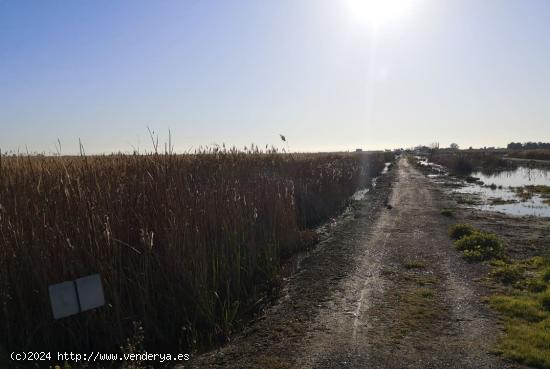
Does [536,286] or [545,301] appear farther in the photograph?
[536,286]

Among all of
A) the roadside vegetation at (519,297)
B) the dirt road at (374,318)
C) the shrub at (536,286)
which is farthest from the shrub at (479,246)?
the shrub at (536,286)

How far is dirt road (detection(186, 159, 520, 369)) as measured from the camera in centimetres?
496

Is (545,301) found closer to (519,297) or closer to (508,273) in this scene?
(519,297)

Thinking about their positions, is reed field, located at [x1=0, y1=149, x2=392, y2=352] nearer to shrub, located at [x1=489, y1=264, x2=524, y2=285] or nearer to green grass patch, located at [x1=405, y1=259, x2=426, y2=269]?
green grass patch, located at [x1=405, y1=259, x2=426, y2=269]

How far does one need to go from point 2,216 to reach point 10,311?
46.6 inches

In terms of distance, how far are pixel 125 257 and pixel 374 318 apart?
3705 mm

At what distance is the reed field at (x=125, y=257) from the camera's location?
5.16 metres

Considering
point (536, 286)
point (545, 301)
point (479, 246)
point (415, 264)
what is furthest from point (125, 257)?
point (479, 246)

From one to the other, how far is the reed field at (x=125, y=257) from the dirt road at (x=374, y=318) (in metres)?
0.69

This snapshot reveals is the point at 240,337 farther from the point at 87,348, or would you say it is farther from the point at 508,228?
the point at 508,228

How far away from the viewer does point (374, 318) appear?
614 centimetres

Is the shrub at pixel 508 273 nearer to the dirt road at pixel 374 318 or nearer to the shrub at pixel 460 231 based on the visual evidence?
the dirt road at pixel 374 318

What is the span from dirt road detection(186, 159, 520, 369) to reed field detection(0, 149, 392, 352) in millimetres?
687

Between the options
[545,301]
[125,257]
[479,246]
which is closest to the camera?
[125,257]
